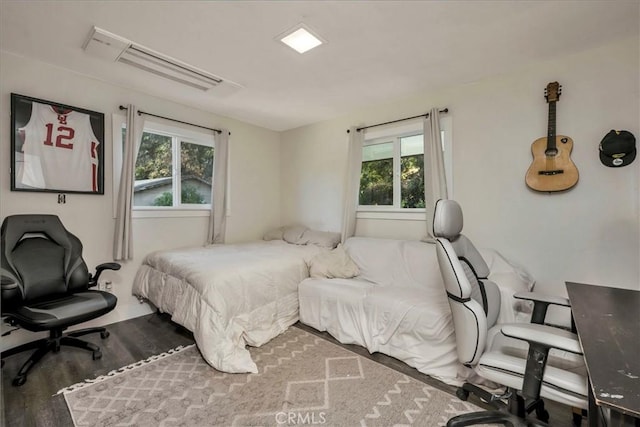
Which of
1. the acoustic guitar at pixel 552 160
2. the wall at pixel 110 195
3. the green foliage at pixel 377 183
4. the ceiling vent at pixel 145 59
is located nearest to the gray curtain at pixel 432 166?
the green foliage at pixel 377 183

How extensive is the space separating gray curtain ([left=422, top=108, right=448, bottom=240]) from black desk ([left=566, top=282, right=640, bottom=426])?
1507 millimetres

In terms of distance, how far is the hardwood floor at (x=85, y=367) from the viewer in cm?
160

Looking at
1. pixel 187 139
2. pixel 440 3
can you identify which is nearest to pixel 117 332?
pixel 187 139

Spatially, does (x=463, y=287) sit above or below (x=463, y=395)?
above

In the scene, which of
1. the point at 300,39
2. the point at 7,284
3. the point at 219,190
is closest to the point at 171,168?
the point at 219,190

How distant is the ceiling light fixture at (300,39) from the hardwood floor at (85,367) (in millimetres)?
Result: 2499

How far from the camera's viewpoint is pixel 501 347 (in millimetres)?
1449

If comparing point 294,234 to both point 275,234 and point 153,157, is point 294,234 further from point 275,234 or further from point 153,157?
point 153,157

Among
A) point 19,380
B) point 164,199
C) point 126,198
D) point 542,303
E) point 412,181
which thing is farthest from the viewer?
point 164,199

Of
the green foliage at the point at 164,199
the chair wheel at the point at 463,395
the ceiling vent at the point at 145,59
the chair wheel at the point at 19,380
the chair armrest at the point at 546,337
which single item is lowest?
the chair wheel at the point at 19,380

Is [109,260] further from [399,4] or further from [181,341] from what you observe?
[399,4]

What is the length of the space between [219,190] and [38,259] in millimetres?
1840

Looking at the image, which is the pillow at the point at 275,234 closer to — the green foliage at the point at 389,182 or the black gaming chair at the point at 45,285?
the green foliage at the point at 389,182

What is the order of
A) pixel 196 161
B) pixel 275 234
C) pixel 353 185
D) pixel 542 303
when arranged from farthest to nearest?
pixel 275 234
pixel 196 161
pixel 353 185
pixel 542 303
